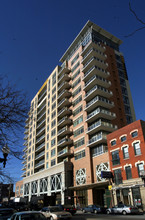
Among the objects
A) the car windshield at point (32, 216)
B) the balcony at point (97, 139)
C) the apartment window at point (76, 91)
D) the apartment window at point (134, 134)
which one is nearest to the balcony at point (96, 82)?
the apartment window at point (76, 91)

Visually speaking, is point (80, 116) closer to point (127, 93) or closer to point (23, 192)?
point (127, 93)

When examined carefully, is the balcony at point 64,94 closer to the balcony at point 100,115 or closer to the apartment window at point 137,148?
the balcony at point 100,115

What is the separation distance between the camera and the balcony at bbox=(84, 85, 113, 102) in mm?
44031

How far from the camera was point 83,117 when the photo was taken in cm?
4650

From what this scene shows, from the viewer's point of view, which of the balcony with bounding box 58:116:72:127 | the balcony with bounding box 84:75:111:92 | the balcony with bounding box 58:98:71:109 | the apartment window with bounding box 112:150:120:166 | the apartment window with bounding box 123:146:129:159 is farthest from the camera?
the balcony with bounding box 58:98:71:109

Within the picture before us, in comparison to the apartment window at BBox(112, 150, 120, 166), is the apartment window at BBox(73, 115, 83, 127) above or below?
above

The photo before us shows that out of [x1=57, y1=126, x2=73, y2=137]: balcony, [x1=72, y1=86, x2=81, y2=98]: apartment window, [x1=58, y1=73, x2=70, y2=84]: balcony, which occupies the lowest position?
[x1=57, y1=126, x2=73, y2=137]: balcony

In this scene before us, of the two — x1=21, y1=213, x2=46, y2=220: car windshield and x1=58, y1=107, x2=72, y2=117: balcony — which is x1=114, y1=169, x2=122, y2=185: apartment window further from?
x1=21, y1=213, x2=46, y2=220: car windshield

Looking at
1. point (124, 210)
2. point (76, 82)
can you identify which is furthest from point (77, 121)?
point (124, 210)

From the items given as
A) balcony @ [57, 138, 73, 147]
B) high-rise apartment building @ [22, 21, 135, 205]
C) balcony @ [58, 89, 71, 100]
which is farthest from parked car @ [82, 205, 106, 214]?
balcony @ [58, 89, 71, 100]

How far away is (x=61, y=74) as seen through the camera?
2451 inches

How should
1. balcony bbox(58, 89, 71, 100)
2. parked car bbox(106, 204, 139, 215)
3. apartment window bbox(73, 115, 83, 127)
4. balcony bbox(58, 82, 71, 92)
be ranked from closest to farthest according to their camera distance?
parked car bbox(106, 204, 139, 215)
apartment window bbox(73, 115, 83, 127)
balcony bbox(58, 89, 71, 100)
balcony bbox(58, 82, 71, 92)

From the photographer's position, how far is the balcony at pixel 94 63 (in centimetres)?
4766

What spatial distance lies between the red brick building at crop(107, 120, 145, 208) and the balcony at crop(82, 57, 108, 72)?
20.7m
